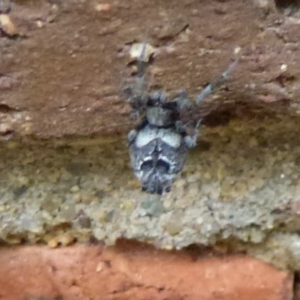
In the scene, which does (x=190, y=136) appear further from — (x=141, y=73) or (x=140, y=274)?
(x=140, y=274)

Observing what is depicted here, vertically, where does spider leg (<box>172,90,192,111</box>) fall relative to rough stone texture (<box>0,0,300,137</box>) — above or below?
below

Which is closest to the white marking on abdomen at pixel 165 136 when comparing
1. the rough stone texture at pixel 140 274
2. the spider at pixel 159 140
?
the spider at pixel 159 140

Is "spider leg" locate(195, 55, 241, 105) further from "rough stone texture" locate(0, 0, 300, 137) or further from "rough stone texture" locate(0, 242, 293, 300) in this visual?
"rough stone texture" locate(0, 242, 293, 300)

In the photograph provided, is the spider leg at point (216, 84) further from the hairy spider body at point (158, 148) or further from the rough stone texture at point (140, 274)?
the rough stone texture at point (140, 274)

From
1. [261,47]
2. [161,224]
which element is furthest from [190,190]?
[261,47]

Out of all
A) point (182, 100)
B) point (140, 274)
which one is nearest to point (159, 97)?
point (182, 100)

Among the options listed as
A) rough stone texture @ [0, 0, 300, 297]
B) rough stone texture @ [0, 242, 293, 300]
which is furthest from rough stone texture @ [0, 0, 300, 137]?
rough stone texture @ [0, 242, 293, 300]

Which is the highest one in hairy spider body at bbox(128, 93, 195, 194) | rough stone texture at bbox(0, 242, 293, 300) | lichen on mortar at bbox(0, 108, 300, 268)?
hairy spider body at bbox(128, 93, 195, 194)
